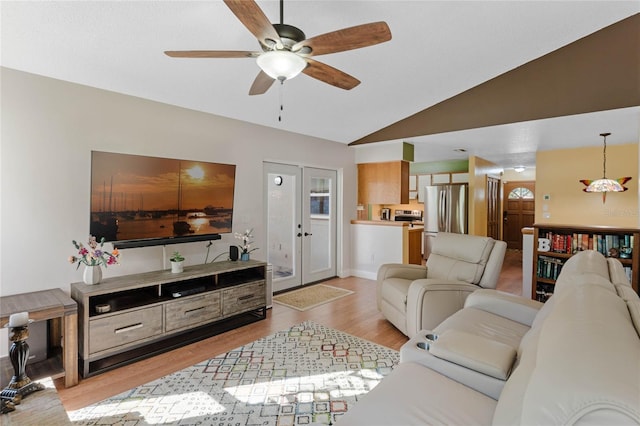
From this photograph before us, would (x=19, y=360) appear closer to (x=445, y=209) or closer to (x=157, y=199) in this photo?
(x=157, y=199)

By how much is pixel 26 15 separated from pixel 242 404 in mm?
2922

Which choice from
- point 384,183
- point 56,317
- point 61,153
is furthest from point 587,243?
point 61,153

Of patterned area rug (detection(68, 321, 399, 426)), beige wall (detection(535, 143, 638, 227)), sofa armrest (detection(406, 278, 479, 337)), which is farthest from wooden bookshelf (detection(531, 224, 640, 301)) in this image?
patterned area rug (detection(68, 321, 399, 426))

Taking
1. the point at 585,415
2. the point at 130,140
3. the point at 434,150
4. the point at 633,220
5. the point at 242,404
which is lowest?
the point at 242,404

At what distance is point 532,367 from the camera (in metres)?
1.16

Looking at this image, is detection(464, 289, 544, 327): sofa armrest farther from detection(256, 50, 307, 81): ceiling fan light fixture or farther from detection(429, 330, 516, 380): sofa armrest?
detection(256, 50, 307, 81): ceiling fan light fixture

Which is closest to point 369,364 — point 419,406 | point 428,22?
point 419,406

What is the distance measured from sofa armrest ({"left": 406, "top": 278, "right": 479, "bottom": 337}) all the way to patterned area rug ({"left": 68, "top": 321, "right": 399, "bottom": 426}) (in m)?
0.37

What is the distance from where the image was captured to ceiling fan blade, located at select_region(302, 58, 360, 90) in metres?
2.06

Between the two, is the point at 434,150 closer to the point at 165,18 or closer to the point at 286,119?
the point at 286,119

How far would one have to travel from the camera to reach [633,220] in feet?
17.5

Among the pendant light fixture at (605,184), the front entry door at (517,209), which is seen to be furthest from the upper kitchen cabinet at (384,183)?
the front entry door at (517,209)

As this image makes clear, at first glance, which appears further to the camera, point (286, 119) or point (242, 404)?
point (286, 119)

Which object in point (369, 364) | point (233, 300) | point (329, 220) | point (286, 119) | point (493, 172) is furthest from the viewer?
point (493, 172)
